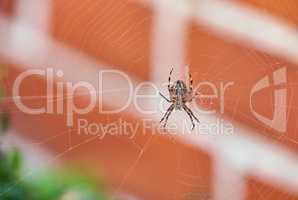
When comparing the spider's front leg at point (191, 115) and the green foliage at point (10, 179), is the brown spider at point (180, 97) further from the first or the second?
the green foliage at point (10, 179)

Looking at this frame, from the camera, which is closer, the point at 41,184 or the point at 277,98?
A: the point at 41,184

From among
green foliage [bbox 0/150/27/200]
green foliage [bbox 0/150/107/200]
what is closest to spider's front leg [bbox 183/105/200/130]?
green foliage [bbox 0/150/107/200]

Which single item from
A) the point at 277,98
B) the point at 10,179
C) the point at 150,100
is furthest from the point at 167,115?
the point at 10,179

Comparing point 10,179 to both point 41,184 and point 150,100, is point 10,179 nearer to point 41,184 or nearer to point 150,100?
point 41,184

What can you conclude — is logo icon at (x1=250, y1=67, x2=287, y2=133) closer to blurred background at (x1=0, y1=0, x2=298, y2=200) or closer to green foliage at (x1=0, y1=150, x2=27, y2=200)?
blurred background at (x1=0, y1=0, x2=298, y2=200)

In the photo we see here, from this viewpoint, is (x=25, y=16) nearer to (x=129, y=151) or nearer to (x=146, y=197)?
(x=129, y=151)

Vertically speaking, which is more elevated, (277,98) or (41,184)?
(277,98)
